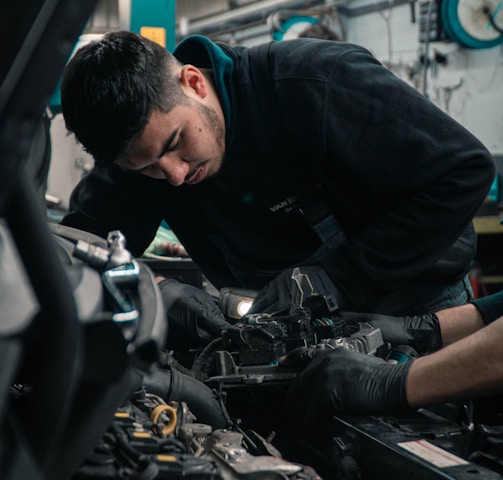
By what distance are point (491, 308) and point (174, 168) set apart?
0.94m

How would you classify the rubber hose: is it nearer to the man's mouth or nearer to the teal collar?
the man's mouth

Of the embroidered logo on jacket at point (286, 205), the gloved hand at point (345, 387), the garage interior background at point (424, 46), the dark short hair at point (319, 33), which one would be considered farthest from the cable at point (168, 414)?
the garage interior background at point (424, 46)

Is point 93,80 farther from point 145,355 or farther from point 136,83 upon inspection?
point 145,355

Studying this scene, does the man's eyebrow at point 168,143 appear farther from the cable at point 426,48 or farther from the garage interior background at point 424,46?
the cable at point 426,48

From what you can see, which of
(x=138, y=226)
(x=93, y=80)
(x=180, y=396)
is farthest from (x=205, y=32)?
(x=180, y=396)

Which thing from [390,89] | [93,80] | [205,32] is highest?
[93,80]

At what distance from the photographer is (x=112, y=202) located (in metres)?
2.09

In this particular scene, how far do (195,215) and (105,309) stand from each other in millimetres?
1480

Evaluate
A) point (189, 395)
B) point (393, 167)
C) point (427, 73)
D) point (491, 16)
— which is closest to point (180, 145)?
point (393, 167)

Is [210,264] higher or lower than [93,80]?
lower

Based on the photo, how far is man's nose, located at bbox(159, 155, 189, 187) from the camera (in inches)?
66.0

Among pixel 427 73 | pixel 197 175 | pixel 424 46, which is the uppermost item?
pixel 197 175

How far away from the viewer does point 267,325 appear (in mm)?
1299

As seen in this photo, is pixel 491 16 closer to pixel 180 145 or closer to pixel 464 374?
pixel 180 145
